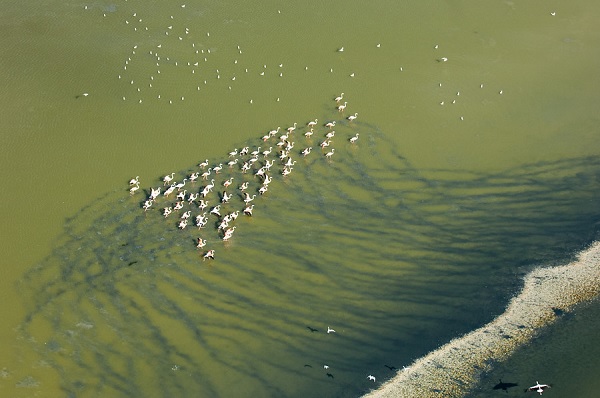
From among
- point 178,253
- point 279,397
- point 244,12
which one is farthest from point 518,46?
point 279,397

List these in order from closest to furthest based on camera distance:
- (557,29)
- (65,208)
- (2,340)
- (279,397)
Answer: 1. (279,397)
2. (2,340)
3. (65,208)
4. (557,29)

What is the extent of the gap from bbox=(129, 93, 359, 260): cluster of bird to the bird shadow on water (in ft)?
0.77

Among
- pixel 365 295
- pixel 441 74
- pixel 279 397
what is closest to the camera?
pixel 279 397

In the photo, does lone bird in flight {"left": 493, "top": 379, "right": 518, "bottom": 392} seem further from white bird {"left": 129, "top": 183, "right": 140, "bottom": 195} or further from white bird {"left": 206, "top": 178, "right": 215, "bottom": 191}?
white bird {"left": 129, "top": 183, "right": 140, "bottom": 195}

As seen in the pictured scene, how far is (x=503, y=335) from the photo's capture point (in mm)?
19938

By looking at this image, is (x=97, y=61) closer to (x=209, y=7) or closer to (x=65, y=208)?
(x=209, y=7)

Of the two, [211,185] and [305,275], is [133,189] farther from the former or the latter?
[305,275]

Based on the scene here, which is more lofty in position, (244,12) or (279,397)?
(244,12)

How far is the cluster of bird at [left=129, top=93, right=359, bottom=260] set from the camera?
923 inches

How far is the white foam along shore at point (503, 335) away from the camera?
1870 cm

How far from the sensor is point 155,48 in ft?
99.6

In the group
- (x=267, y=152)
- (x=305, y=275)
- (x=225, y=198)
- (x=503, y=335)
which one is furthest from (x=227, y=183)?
(x=503, y=335)

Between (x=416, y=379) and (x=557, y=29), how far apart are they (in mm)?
19553

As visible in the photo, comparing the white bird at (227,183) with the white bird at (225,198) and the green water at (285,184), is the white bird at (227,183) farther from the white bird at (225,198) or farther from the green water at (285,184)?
the green water at (285,184)
